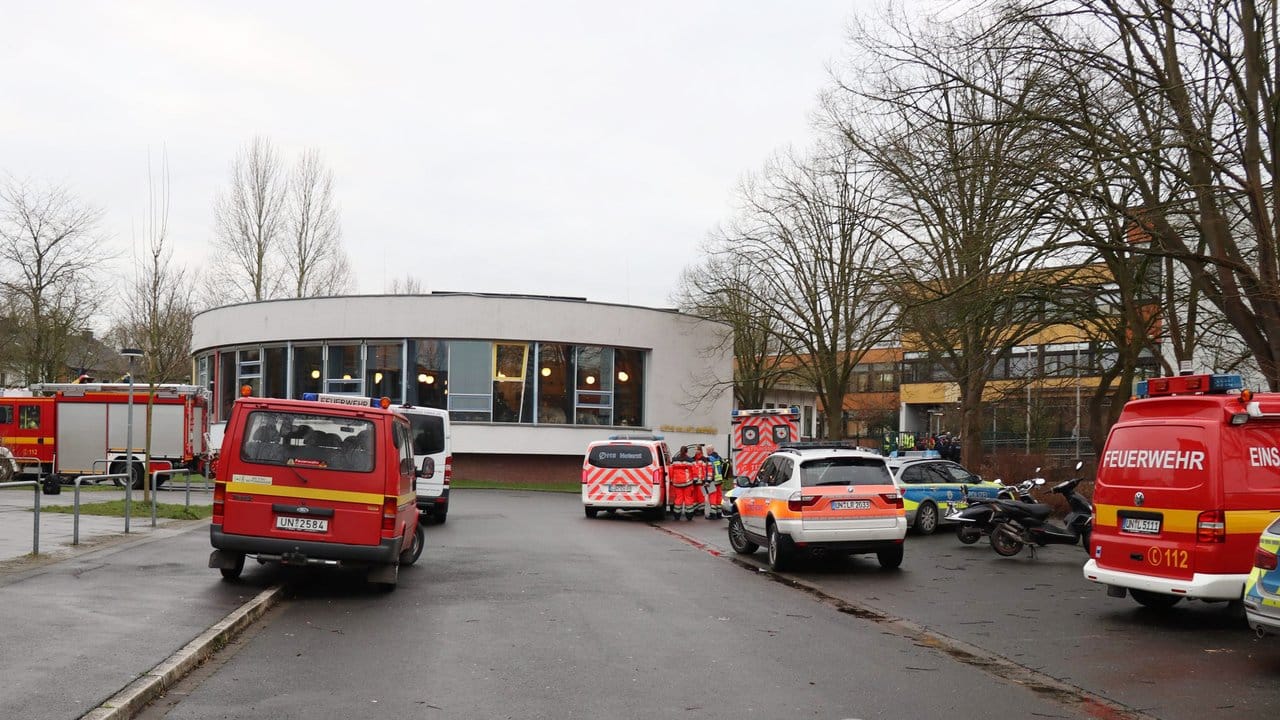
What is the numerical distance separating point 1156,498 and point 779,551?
606 centimetres

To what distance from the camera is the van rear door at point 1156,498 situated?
10094mm

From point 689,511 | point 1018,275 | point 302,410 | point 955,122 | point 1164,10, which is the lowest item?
point 689,511

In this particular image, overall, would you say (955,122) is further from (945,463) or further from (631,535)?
(631,535)

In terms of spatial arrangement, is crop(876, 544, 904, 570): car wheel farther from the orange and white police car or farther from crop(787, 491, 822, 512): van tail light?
crop(787, 491, 822, 512): van tail light

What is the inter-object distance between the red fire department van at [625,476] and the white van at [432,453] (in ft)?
13.6

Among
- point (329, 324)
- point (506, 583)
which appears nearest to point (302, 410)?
point (506, 583)

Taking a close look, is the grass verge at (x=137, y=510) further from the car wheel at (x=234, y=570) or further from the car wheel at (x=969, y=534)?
the car wheel at (x=969, y=534)

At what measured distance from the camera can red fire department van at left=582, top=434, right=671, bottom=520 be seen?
26469mm

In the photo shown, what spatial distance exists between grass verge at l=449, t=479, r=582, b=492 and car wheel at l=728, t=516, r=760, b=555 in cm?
2305

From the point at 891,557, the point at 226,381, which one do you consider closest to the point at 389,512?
the point at 891,557

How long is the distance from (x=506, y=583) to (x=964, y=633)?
558cm

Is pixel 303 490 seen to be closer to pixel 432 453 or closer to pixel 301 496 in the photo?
pixel 301 496

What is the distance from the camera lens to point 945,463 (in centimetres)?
2239

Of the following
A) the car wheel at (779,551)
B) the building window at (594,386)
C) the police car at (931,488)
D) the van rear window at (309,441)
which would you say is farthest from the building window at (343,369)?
the van rear window at (309,441)
